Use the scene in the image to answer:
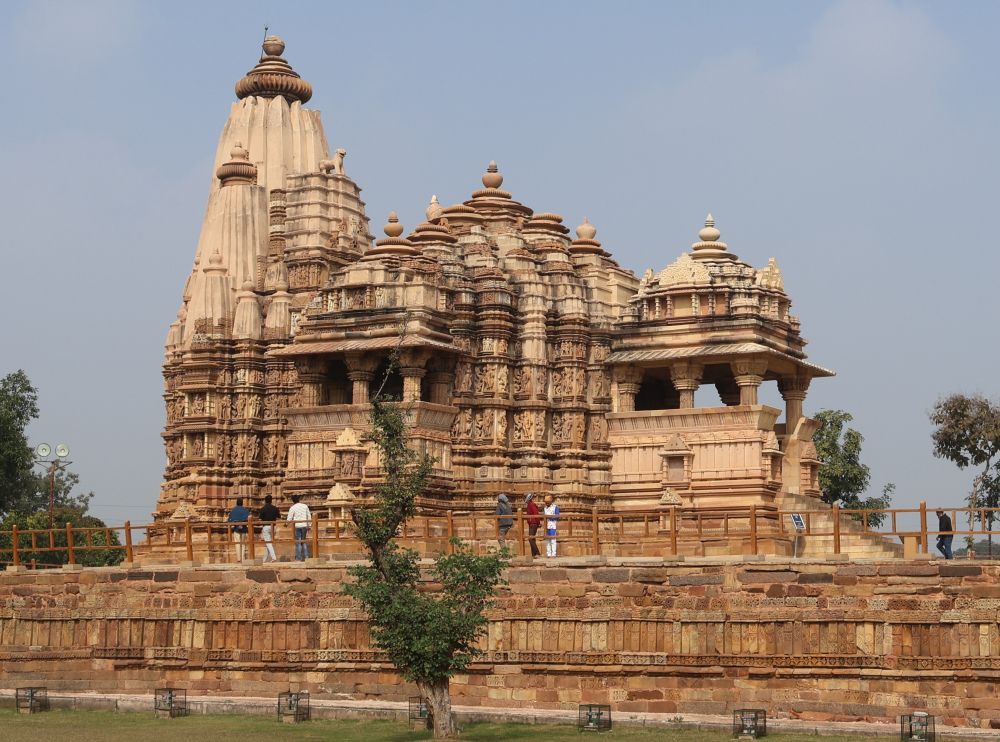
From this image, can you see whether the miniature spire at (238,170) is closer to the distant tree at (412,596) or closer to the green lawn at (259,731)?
the green lawn at (259,731)

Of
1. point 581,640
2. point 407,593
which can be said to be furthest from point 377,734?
point 581,640

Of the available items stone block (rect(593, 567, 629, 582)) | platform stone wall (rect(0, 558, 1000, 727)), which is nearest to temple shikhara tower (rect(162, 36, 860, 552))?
platform stone wall (rect(0, 558, 1000, 727))

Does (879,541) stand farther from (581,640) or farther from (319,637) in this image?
(319,637)

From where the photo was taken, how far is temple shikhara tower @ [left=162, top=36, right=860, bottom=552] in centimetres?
3931

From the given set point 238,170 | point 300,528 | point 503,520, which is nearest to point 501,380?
point 503,520

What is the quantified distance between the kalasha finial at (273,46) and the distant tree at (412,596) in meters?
25.2

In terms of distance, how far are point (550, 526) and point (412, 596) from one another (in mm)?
9051

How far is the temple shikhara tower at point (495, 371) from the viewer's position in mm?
39312

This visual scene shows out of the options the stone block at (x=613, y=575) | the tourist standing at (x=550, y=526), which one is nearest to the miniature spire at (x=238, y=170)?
the tourist standing at (x=550, y=526)

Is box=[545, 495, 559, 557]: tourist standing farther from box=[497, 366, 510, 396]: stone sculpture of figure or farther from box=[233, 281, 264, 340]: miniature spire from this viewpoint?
box=[233, 281, 264, 340]: miniature spire

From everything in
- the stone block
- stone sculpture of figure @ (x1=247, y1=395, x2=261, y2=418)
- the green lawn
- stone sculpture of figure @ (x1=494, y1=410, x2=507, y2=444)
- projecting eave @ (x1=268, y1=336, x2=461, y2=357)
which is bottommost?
the green lawn

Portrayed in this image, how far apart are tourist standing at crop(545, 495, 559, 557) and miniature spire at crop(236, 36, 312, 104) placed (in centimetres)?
1714

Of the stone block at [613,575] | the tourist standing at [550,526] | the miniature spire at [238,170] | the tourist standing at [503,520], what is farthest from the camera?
the miniature spire at [238,170]

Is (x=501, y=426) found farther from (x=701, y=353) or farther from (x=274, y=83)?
(x=274, y=83)
